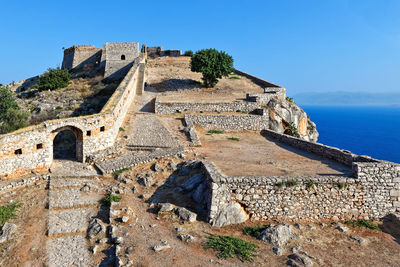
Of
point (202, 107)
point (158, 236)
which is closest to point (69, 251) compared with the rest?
point (158, 236)

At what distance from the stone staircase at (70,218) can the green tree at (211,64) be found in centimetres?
2305

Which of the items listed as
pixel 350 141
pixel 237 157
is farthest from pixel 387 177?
pixel 350 141

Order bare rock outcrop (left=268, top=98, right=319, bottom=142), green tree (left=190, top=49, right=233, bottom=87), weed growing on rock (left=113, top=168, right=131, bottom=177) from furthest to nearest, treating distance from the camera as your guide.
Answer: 1. green tree (left=190, top=49, right=233, bottom=87)
2. bare rock outcrop (left=268, top=98, right=319, bottom=142)
3. weed growing on rock (left=113, top=168, right=131, bottom=177)

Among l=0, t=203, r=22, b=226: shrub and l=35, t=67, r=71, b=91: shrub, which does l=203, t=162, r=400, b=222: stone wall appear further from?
l=35, t=67, r=71, b=91: shrub

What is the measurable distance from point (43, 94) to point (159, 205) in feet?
94.3

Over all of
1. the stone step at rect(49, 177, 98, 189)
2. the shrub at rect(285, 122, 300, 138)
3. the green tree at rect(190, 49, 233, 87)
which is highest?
the green tree at rect(190, 49, 233, 87)

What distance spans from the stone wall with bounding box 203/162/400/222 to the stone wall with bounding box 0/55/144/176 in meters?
7.62

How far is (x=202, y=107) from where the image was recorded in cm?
2386

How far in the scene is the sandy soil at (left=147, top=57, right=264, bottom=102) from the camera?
95.7 ft

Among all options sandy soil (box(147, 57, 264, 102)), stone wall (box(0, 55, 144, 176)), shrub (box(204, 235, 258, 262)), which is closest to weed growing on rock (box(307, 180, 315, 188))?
shrub (box(204, 235, 258, 262))

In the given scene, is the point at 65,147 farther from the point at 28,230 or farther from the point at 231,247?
the point at 231,247

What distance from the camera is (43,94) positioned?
3206 cm

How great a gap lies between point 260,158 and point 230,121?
26.3 ft

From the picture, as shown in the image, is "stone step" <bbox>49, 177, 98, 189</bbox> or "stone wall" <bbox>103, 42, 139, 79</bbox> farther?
"stone wall" <bbox>103, 42, 139, 79</bbox>
